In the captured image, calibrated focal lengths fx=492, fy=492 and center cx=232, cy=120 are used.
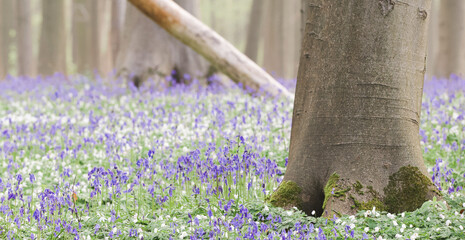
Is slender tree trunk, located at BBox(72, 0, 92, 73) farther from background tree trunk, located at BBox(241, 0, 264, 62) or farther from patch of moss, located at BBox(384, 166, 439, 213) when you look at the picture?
patch of moss, located at BBox(384, 166, 439, 213)

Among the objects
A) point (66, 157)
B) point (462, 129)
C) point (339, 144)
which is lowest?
point (66, 157)

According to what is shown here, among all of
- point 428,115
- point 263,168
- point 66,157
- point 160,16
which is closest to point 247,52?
point 160,16

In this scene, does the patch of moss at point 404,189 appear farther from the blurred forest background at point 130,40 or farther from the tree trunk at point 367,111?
the blurred forest background at point 130,40

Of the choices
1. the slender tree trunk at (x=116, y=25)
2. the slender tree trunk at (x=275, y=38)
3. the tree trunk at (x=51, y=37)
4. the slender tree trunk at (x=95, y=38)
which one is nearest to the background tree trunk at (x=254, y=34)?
the slender tree trunk at (x=275, y=38)

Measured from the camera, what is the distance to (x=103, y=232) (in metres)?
4.02

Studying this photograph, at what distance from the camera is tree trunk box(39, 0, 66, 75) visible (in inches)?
643

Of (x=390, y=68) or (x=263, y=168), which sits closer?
(x=390, y=68)

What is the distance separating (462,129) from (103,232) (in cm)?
514

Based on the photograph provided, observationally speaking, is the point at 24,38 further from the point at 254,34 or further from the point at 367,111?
the point at 367,111

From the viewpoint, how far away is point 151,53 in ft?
39.2

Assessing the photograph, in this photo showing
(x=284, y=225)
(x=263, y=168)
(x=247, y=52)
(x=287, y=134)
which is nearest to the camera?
(x=284, y=225)

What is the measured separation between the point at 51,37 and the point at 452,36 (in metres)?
12.6

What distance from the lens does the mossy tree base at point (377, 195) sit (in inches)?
162

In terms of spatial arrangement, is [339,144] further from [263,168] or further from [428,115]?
[428,115]
